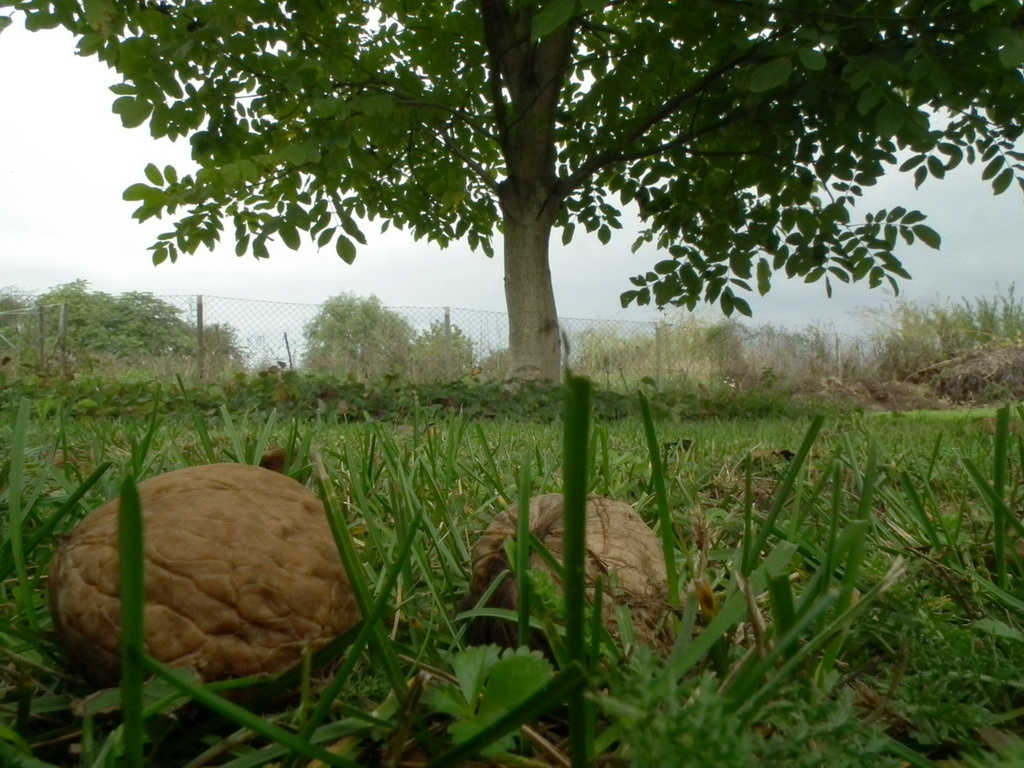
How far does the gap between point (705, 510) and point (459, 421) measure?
757mm

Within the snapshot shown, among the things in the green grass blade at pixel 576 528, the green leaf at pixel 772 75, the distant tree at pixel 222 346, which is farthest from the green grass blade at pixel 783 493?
the distant tree at pixel 222 346

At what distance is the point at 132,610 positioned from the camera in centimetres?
44

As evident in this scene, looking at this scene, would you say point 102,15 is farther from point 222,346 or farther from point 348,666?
point 222,346

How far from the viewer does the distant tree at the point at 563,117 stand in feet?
17.9

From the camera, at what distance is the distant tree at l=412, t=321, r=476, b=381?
16547 mm

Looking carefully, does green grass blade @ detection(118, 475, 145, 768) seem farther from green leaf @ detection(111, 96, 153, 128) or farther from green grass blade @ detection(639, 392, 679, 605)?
green leaf @ detection(111, 96, 153, 128)

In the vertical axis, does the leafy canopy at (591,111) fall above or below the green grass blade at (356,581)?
above

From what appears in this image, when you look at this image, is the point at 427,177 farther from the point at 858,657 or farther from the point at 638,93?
the point at 858,657

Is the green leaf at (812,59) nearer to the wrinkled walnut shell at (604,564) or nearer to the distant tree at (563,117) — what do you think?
the distant tree at (563,117)

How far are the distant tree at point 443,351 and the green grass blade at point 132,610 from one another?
51.7 ft

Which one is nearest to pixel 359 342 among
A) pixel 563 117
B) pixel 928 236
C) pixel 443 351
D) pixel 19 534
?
pixel 443 351

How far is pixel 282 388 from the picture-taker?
762 cm

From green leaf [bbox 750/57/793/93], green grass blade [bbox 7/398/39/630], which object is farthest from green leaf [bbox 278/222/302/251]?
green grass blade [bbox 7/398/39/630]

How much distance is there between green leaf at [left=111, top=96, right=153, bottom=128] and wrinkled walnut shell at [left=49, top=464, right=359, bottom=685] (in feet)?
18.1
